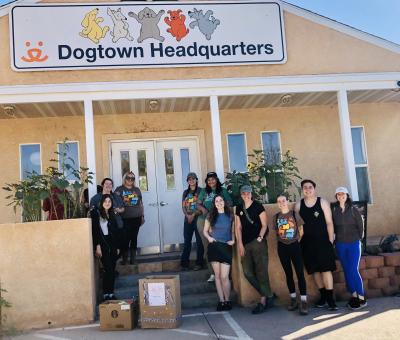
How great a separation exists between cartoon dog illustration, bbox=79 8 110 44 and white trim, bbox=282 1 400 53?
3.09m

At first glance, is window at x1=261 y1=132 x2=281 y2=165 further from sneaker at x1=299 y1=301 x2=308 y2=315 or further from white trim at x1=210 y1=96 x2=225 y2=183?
sneaker at x1=299 y1=301 x2=308 y2=315

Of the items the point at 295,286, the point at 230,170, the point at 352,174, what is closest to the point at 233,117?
the point at 230,170

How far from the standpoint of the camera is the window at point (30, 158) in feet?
27.4

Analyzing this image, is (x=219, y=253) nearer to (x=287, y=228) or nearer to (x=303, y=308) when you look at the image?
(x=287, y=228)

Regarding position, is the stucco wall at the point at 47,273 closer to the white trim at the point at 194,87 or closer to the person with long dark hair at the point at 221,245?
the person with long dark hair at the point at 221,245

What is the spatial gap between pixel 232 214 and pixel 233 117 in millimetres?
3092

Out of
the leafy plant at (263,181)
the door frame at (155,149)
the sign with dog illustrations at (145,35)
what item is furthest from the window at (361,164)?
the door frame at (155,149)

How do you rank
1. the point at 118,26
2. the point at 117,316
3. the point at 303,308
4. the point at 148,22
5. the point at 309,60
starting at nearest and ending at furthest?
the point at 117,316 < the point at 303,308 < the point at 118,26 < the point at 148,22 < the point at 309,60

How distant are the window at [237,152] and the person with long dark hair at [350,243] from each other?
9.84 ft

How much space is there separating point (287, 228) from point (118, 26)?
4153 mm

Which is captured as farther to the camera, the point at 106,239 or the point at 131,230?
the point at 131,230

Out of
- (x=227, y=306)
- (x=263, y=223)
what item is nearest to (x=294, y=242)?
(x=263, y=223)

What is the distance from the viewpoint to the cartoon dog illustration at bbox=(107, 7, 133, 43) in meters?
7.18

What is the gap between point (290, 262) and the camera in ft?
19.6
